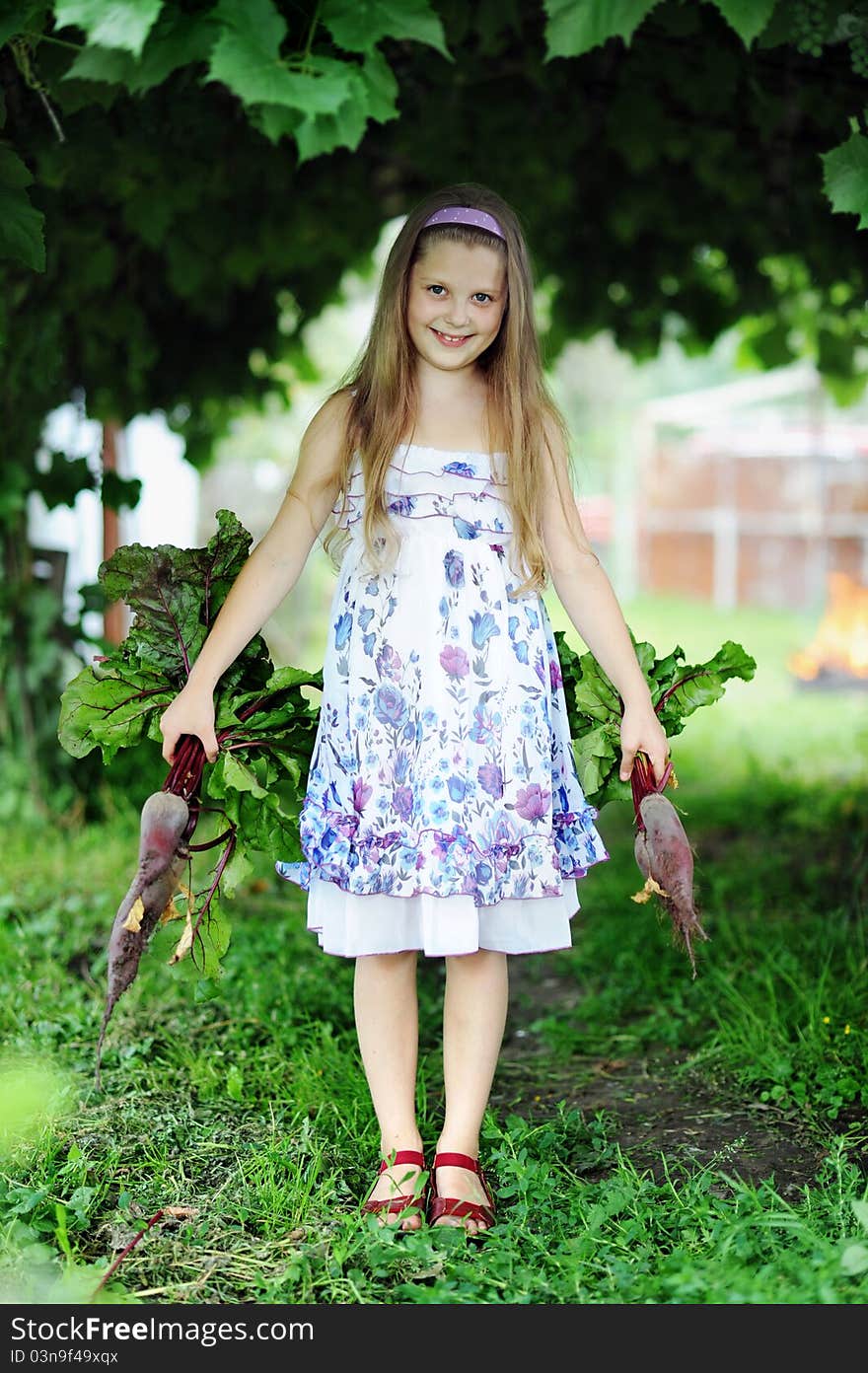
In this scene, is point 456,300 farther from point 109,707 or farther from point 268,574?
point 109,707

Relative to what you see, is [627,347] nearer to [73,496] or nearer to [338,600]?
[73,496]

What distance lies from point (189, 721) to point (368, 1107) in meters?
0.88

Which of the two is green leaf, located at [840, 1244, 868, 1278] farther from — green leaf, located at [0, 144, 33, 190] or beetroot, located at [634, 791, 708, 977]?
green leaf, located at [0, 144, 33, 190]

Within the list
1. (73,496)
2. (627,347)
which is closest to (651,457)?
(627,347)

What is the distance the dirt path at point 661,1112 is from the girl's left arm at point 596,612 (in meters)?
0.76

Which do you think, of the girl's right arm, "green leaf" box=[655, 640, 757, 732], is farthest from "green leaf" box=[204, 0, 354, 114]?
"green leaf" box=[655, 640, 757, 732]

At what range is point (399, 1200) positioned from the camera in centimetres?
229

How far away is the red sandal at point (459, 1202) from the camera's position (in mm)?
2291

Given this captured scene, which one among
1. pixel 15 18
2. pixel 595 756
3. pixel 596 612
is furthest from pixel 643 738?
pixel 15 18

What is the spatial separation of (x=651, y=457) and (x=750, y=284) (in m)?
14.0

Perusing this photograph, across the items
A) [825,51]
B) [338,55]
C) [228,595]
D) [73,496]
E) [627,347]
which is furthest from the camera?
[627,347]

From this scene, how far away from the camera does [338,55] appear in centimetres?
212

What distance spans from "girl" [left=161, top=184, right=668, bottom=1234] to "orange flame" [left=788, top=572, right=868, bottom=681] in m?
7.90
